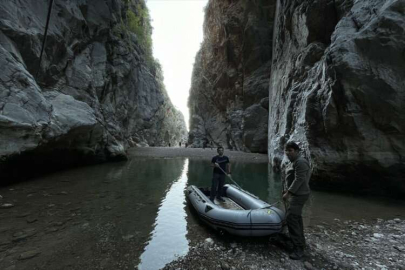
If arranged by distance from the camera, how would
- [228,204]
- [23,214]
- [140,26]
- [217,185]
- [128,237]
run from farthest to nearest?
[140,26], [217,185], [228,204], [23,214], [128,237]

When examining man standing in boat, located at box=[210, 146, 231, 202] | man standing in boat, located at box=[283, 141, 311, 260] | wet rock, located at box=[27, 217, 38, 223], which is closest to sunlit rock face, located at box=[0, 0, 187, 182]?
wet rock, located at box=[27, 217, 38, 223]

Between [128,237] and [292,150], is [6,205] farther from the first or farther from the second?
[292,150]

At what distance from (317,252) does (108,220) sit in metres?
5.23

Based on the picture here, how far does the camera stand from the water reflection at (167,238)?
407 cm

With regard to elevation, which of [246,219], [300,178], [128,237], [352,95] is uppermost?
[352,95]

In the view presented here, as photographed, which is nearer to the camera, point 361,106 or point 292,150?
point 292,150

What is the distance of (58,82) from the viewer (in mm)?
14789

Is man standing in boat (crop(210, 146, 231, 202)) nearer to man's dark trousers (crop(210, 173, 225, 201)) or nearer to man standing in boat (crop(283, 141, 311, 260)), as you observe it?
man's dark trousers (crop(210, 173, 225, 201))

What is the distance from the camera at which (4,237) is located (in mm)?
4543

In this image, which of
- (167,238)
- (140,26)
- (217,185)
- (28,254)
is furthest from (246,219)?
(140,26)

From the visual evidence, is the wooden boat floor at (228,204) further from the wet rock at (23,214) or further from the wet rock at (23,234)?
the wet rock at (23,214)

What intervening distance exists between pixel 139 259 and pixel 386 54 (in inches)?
403

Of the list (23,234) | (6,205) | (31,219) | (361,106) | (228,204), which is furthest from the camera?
(361,106)

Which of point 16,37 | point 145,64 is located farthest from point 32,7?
point 145,64
